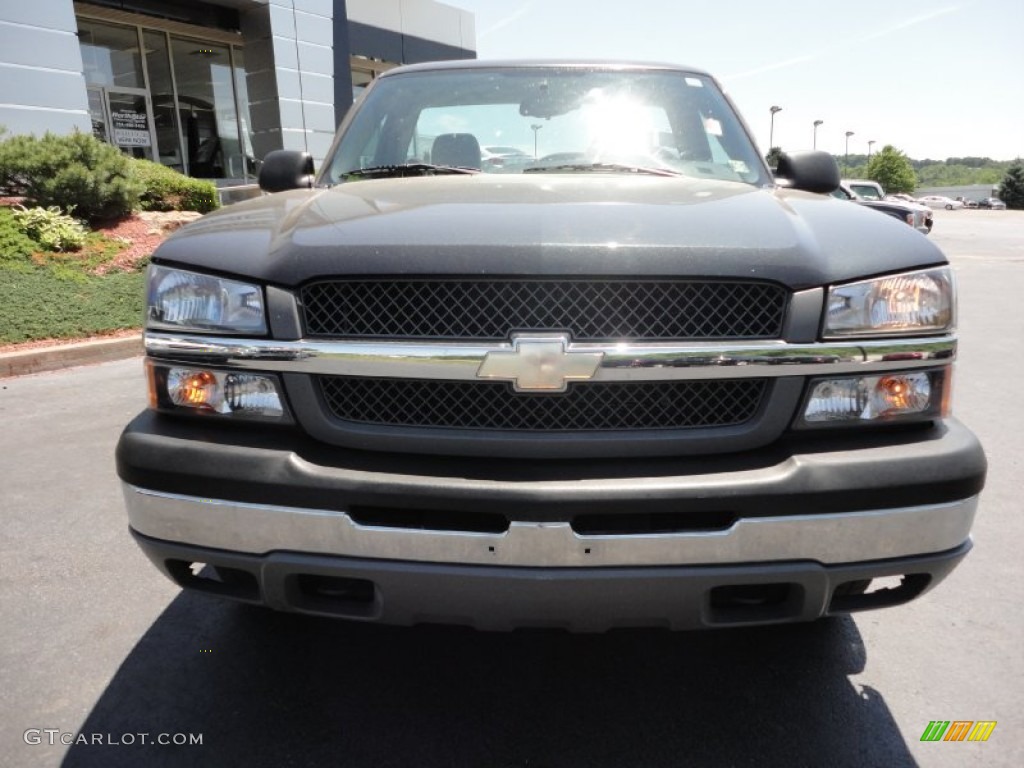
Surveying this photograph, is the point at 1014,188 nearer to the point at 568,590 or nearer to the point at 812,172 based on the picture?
the point at 812,172

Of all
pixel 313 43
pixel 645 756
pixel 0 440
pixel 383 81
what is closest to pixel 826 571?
pixel 645 756

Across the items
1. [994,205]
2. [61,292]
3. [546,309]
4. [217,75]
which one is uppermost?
[217,75]

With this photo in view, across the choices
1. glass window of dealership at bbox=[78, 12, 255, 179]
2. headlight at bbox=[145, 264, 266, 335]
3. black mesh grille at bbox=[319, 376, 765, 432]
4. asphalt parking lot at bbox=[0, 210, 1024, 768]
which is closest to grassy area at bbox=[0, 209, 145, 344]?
asphalt parking lot at bbox=[0, 210, 1024, 768]

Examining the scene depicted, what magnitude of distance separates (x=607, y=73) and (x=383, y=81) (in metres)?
1.05

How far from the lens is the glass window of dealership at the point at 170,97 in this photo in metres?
19.1

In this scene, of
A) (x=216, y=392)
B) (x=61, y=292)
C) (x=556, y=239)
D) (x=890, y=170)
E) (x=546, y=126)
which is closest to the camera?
(x=556, y=239)

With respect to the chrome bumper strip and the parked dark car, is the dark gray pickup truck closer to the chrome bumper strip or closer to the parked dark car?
the chrome bumper strip

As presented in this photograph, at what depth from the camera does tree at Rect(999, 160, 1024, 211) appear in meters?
86.8

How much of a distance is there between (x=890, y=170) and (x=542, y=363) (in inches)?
3999

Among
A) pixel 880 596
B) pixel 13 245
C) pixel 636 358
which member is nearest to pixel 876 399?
pixel 880 596

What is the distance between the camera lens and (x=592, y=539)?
5.73 feet

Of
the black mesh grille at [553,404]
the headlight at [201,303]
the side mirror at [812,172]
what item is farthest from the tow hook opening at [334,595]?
the side mirror at [812,172]

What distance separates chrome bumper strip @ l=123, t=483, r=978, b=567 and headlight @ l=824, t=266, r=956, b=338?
1.41ft

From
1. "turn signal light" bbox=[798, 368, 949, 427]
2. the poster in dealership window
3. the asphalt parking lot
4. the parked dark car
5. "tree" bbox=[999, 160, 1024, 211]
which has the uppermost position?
the poster in dealership window
